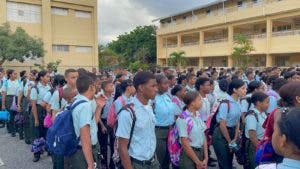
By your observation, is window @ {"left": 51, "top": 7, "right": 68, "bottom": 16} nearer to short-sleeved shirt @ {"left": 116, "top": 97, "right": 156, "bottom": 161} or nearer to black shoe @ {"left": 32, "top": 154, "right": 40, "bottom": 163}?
black shoe @ {"left": 32, "top": 154, "right": 40, "bottom": 163}

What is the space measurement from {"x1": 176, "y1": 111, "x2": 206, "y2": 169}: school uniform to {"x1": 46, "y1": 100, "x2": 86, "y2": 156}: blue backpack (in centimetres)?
124

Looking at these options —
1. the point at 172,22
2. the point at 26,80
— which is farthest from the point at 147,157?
the point at 172,22

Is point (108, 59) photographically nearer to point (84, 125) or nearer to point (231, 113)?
point (231, 113)

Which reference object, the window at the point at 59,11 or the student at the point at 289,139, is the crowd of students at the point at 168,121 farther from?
the window at the point at 59,11

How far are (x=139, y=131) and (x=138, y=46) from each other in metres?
47.7

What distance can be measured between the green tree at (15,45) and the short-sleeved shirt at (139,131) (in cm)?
2748

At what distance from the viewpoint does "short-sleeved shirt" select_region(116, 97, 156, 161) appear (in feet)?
10.5

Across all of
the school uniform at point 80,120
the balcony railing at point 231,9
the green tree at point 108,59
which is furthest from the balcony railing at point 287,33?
the green tree at point 108,59

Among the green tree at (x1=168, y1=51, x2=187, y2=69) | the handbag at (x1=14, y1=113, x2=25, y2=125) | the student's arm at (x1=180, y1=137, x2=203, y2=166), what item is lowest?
the handbag at (x1=14, y1=113, x2=25, y2=125)

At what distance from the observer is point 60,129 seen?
3363mm

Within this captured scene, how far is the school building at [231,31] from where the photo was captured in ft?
83.2

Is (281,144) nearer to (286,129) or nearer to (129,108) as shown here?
(286,129)

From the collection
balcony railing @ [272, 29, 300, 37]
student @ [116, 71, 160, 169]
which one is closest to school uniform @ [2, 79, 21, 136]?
student @ [116, 71, 160, 169]

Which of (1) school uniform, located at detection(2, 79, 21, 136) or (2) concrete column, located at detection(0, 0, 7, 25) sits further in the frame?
(2) concrete column, located at detection(0, 0, 7, 25)
